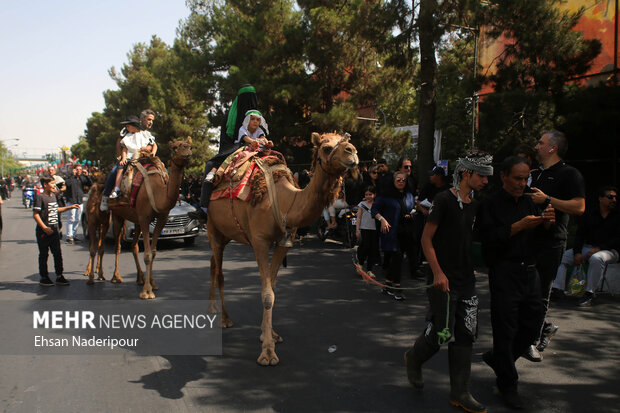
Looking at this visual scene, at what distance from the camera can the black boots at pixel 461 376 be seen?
3.99m

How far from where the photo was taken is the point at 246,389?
4.49m

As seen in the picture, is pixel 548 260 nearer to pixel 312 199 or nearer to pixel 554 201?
pixel 554 201

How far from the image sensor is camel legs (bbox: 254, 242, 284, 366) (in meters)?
5.07

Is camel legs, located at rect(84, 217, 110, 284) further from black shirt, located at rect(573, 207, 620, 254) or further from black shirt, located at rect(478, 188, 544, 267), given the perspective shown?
black shirt, located at rect(573, 207, 620, 254)

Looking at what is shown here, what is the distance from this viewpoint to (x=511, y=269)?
413 cm

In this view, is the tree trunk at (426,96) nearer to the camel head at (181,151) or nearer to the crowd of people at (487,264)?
the camel head at (181,151)

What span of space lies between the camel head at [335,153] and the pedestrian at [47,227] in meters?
6.16

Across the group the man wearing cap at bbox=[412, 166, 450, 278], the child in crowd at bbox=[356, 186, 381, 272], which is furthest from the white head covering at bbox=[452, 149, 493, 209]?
the child in crowd at bbox=[356, 186, 381, 272]

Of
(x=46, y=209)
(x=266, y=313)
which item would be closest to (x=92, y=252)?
(x=46, y=209)

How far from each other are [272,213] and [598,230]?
226 inches

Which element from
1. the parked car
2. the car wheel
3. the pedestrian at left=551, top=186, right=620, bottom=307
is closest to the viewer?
the pedestrian at left=551, top=186, right=620, bottom=307

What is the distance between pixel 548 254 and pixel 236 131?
4.24m

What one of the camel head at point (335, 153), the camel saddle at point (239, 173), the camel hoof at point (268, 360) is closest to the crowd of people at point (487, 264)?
the camel head at point (335, 153)

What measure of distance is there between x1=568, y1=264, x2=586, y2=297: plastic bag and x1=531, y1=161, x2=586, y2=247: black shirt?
130 inches
